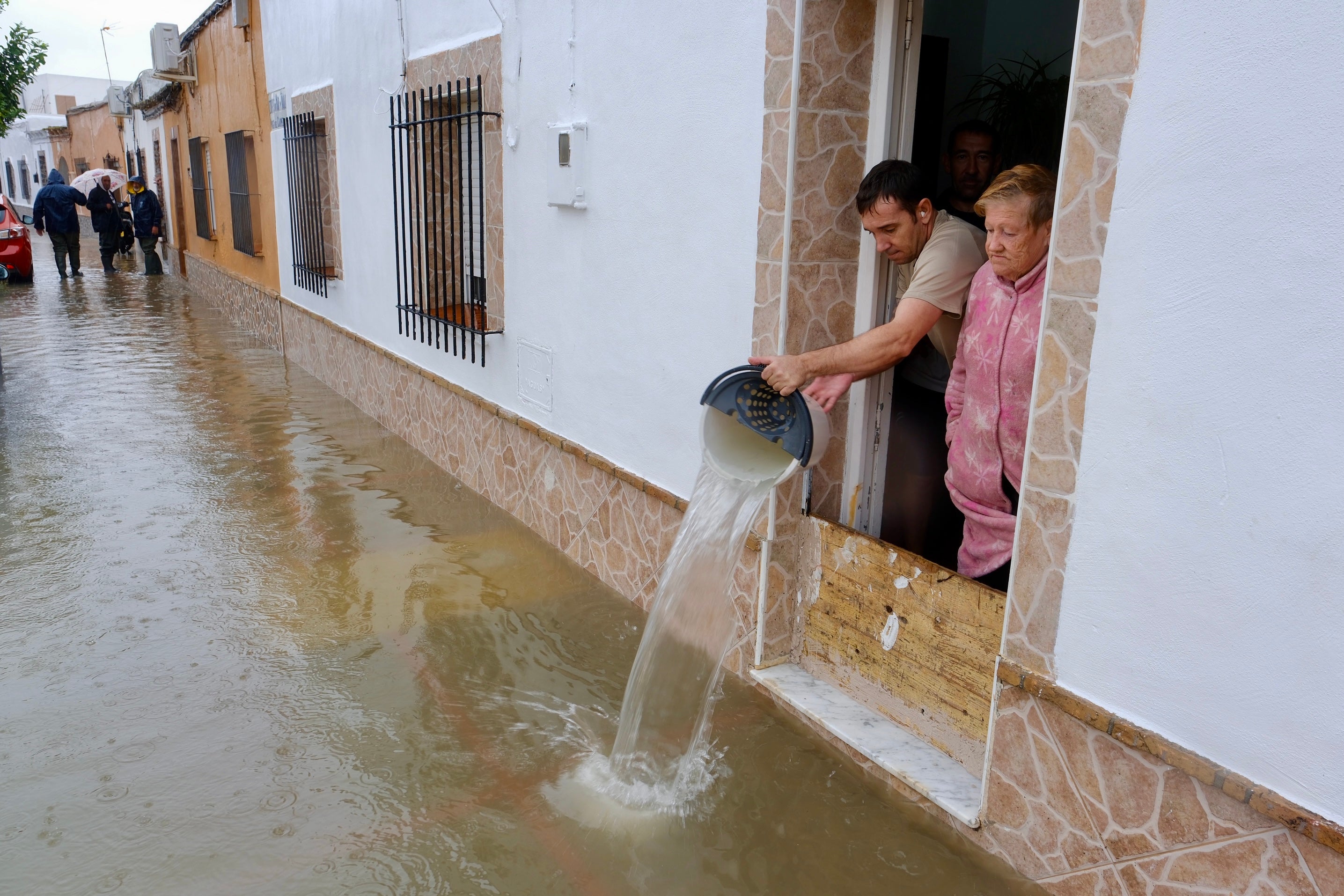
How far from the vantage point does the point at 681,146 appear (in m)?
3.70

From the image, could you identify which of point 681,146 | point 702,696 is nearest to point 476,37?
point 681,146

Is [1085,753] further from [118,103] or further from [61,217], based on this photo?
[118,103]

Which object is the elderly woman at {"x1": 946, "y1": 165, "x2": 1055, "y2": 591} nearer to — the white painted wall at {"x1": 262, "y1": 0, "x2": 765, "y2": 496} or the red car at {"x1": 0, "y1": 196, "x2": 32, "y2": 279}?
the white painted wall at {"x1": 262, "y1": 0, "x2": 765, "y2": 496}

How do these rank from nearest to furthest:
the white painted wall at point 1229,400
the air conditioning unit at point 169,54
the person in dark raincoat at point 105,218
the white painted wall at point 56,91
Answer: the white painted wall at point 1229,400 < the air conditioning unit at point 169,54 < the person in dark raincoat at point 105,218 < the white painted wall at point 56,91

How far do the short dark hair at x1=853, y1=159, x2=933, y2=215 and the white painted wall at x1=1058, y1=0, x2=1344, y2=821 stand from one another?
87 cm

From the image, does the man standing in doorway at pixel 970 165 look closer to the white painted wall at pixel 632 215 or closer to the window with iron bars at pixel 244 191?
the white painted wall at pixel 632 215

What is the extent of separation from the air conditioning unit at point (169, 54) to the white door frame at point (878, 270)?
1328 centimetres

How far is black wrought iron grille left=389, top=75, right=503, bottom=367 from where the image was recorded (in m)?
5.57

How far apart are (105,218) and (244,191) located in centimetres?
836

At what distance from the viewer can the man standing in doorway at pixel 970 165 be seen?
3453 mm

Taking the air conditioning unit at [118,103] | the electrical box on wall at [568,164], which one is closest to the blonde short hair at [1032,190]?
the electrical box on wall at [568,164]

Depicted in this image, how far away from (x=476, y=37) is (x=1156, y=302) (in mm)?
4223

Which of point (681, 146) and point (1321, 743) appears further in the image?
point (681, 146)

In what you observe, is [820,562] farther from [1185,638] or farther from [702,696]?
[1185,638]
